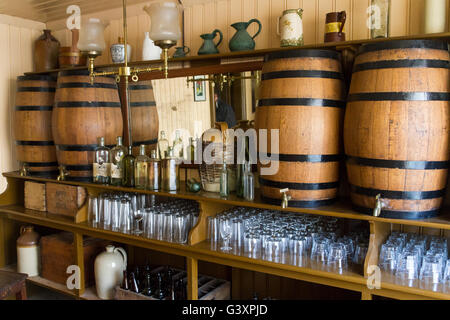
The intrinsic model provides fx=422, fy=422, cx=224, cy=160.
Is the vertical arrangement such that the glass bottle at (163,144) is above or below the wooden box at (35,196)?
above

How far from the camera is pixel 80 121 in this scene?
279 centimetres

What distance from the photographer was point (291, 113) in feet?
6.12

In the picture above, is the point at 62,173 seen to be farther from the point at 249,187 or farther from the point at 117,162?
the point at 249,187

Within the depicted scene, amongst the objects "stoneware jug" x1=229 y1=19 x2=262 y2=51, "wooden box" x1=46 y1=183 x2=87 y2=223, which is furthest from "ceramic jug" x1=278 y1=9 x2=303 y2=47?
"wooden box" x1=46 y1=183 x2=87 y2=223

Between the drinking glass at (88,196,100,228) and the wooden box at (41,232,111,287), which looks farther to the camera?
the wooden box at (41,232,111,287)

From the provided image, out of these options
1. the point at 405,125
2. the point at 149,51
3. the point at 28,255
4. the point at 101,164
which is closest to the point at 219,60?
the point at 149,51

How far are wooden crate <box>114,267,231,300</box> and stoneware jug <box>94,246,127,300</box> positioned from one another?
0.14 meters

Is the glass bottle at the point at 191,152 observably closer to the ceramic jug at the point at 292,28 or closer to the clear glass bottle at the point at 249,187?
the clear glass bottle at the point at 249,187

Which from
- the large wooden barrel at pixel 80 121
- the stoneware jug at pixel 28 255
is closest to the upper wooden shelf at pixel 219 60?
the large wooden barrel at pixel 80 121

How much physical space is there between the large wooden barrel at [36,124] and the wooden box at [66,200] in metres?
0.20

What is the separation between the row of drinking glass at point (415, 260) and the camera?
5.63ft

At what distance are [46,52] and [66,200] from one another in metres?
1.30

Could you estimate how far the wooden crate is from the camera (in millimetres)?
2553

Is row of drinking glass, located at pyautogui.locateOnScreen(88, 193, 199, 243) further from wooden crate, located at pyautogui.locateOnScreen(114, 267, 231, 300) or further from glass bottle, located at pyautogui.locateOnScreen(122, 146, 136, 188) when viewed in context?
wooden crate, located at pyautogui.locateOnScreen(114, 267, 231, 300)
